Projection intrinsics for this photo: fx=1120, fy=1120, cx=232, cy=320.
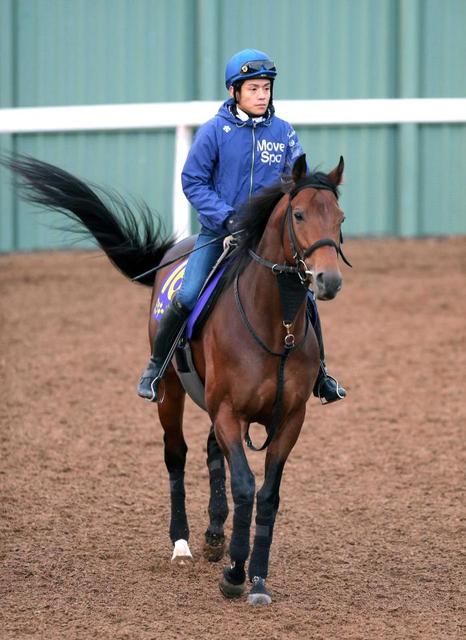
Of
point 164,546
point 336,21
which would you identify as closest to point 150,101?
point 336,21

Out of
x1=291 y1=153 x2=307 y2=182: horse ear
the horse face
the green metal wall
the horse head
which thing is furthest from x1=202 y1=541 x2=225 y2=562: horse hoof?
the green metal wall

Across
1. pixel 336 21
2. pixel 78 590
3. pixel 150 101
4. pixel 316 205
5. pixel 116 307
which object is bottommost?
pixel 78 590

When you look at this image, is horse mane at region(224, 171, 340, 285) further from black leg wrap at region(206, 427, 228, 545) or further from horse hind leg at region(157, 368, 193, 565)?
black leg wrap at region(206, 427, 228, 545)

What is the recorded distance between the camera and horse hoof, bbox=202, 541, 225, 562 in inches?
234

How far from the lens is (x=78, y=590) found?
5.38 metres

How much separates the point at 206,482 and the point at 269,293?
257 centimetres

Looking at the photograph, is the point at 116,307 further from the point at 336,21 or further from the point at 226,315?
the point at 226,315

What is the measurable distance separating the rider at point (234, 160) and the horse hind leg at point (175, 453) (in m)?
0.69

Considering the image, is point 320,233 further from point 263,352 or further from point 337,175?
point 263,352

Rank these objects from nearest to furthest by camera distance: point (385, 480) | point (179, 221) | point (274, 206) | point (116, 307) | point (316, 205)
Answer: point (316, 205) < point (274, 206) < point (385, 480) < point (179, 221) < point (116, 307)

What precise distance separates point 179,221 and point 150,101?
396 centimetres

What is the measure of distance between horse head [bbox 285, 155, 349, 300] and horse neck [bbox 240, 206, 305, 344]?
136mm

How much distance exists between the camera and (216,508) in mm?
6035

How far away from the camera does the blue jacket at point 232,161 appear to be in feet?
17.6
